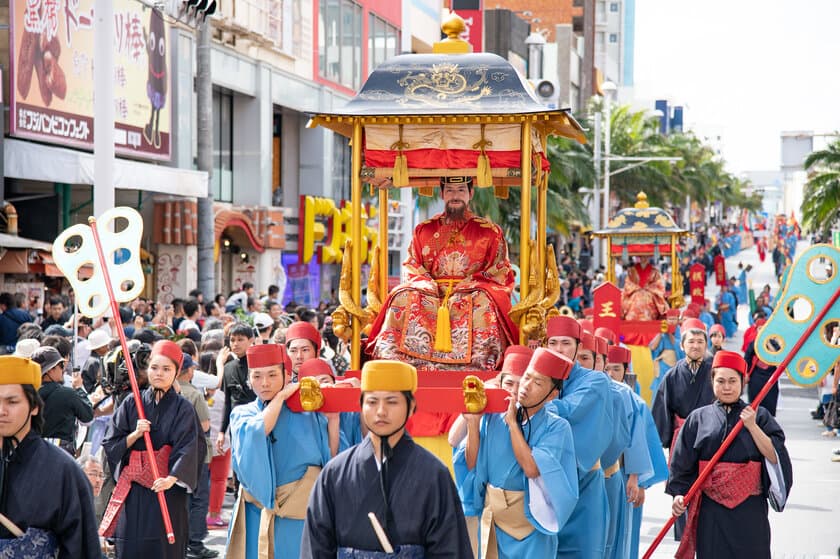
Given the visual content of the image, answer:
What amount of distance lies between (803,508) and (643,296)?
290 inches

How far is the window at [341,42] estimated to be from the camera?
32.8m

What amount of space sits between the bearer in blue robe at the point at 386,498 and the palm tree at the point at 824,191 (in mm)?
30328

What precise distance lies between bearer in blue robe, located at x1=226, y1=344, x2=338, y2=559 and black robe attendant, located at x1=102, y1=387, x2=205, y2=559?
94 centimetres

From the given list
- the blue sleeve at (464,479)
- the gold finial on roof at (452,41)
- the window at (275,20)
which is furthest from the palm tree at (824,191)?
the blue sleeve at (464,479)

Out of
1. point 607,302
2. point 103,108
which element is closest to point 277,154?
point 607,302

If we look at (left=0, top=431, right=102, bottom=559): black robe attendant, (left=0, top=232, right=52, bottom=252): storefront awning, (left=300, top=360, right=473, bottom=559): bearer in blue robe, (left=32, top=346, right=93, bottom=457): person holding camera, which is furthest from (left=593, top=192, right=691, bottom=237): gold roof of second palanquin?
(left=0, top=431, right=102, bottom=559): black robe attendant

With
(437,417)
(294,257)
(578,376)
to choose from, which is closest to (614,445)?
(578,376)

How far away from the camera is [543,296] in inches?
365

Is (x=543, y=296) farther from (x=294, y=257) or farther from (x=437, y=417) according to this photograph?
(x=294, y=257)

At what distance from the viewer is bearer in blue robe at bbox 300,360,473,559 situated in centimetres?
543

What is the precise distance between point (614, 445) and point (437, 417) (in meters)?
1.37

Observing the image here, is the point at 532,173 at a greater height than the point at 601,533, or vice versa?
the point at 532,173

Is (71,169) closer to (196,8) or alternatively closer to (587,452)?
(196,8)

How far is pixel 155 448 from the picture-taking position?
8.41m
